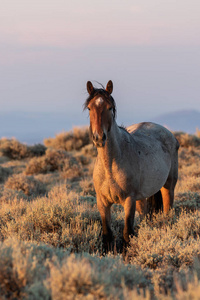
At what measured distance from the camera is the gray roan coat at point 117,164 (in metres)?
4.41

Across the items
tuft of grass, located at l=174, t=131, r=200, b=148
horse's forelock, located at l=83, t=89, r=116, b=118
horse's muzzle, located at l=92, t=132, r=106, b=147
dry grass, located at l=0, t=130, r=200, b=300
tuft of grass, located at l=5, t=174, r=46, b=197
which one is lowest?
dry grass, located at l=0, t=130, r=200, b=300

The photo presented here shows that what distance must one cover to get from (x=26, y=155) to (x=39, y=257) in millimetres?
13809

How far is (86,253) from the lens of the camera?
148 inches

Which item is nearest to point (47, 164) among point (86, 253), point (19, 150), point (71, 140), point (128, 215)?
point (19, 150)

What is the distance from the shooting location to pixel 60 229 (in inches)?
216

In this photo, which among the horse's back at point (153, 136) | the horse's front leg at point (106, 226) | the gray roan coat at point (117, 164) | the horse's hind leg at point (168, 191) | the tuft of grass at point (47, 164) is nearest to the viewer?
the gray roan coat at point (117, 164)

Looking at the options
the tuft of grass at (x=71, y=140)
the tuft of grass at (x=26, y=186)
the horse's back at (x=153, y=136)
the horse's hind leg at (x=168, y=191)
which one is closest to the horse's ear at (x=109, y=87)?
the horse's back at (x=153, y=136)

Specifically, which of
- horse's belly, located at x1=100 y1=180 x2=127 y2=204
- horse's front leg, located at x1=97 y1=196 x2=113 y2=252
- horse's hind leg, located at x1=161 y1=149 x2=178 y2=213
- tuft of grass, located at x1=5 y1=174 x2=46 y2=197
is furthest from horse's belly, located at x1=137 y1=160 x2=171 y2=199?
tuft of grass, located at x1=5 y1=174 x2=46 y2=197

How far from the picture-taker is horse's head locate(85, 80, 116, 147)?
4.22 m

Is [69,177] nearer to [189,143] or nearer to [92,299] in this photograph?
[189,143]

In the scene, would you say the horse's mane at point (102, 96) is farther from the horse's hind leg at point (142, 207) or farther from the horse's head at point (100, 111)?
the horse's hind leg at point (142, 207)

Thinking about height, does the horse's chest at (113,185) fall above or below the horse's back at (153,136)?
below

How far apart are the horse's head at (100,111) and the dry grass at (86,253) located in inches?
57.2

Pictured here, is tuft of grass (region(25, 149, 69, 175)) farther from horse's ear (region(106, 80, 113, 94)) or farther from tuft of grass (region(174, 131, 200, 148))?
horse's ear (region(106, 80, 113, 94))
